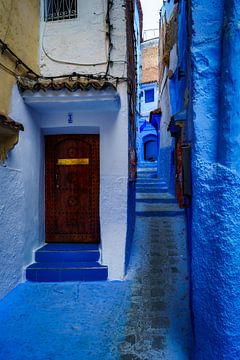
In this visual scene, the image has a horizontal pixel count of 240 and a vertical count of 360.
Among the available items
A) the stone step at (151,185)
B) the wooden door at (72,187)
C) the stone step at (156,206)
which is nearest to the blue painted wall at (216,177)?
the wooden door at (72,187)

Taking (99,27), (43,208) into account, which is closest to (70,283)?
(43,208)

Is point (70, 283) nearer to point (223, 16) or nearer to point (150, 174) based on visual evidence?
point (223, 16)

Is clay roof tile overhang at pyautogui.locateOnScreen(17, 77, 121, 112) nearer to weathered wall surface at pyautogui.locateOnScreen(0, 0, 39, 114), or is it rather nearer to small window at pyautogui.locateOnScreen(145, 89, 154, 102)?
weathered wall surface at pyautogui.locateOnScreen(0, 0, 39, 114)

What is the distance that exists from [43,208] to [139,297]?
261cm

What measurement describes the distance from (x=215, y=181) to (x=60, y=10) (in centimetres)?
478

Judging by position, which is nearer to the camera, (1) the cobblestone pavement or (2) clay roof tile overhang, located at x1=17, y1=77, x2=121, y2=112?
(1) the cobblestone pavement

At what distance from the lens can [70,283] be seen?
15.0 feet

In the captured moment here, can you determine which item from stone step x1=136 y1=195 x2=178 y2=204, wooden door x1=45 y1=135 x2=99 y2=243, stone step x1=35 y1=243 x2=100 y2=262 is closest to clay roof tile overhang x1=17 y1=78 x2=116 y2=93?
wooden door x1=45 y1=135 x2=99 y2=243

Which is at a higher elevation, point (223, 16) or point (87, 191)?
point (223, 16)

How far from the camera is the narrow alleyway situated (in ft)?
9.86

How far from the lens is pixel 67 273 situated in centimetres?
464

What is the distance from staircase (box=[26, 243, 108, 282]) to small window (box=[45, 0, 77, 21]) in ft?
14.7

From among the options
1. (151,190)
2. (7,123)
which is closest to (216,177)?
(7,123)

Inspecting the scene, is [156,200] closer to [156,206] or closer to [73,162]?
[156,206]
